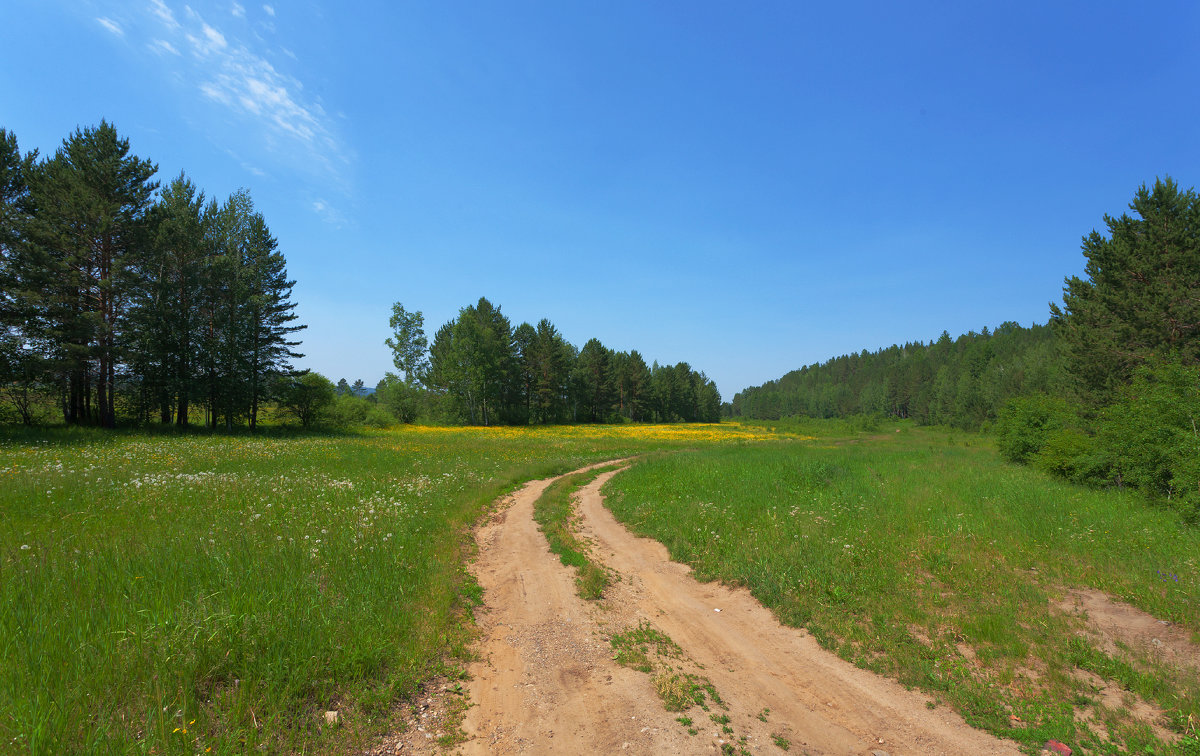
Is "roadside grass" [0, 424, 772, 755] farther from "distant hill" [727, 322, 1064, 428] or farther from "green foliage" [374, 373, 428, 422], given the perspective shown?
"green foliage" [374, 373, 428, 422]

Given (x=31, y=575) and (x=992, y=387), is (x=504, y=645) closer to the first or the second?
(x=31, y=575)

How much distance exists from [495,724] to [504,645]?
1.73m

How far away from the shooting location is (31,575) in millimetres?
5859

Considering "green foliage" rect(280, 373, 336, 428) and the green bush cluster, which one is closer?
the green bush cluster

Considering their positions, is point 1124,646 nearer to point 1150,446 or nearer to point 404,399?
point 1150,446

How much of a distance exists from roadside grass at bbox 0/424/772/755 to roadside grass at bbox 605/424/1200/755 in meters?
5.84

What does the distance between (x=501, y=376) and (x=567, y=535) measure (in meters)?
55.9

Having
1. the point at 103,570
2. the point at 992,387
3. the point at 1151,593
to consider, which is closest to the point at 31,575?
the point at 103,570

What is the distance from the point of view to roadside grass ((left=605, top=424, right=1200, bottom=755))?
5.15 metres

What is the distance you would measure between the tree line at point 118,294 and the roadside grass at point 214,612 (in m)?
19.5

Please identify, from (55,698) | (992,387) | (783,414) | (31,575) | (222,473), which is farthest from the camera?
(783,414)

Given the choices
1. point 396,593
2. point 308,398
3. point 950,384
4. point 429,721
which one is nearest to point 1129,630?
point 429,721

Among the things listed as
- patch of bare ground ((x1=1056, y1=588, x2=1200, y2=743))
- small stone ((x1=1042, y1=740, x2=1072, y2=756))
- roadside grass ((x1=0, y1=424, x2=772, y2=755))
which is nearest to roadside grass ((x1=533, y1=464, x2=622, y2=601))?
roadside grass ((x1=0, y1=424, x2=772, y2=755))

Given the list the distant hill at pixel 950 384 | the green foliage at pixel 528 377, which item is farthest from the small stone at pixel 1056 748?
the green foliage at pixel 528 377
